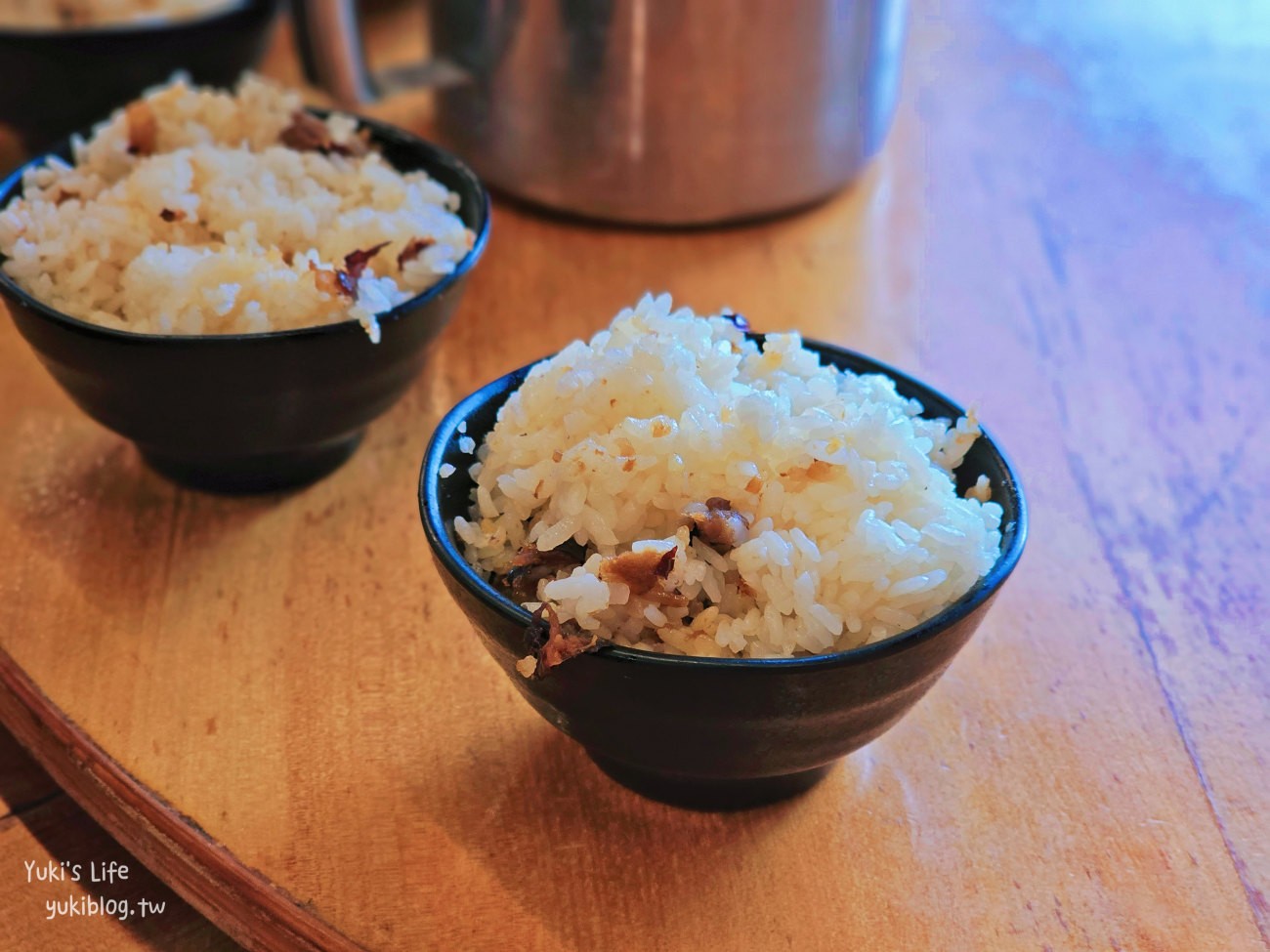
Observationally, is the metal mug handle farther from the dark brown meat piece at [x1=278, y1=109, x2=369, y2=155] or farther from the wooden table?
the dark brown meat piece at [x1=278, y1=109, x2=369, y2=155]

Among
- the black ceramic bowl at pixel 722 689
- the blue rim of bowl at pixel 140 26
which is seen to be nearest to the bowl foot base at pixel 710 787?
the black ceramic bowl at pixel 722 689

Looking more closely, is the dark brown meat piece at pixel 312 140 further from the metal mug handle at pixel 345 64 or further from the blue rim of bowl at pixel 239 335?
the metal mug handle at pixel 345 64

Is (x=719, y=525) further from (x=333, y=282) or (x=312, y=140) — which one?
(x=312, y=140)

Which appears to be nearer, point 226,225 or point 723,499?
point 723,499

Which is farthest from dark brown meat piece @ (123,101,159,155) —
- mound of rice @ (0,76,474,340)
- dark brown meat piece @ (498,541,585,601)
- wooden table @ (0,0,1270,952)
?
dark brown meat piece @ (498,541,585,601)

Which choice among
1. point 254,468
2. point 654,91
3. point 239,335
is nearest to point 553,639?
point 239,335

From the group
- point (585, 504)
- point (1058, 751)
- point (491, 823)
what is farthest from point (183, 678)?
point (1058, 751)
